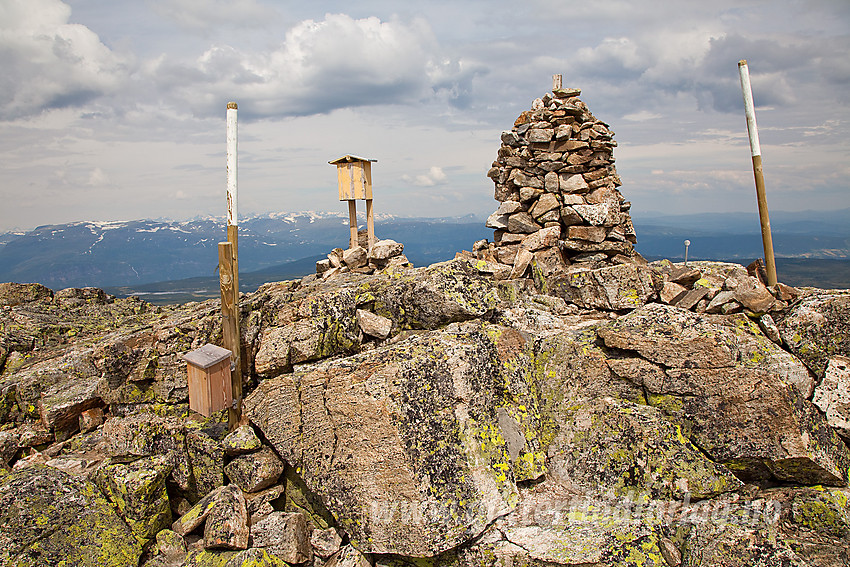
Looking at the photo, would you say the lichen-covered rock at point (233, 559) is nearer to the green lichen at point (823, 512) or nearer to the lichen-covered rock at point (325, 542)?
the lichen-covered rock at point (325, 542)

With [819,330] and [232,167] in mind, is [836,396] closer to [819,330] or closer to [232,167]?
[819,330]

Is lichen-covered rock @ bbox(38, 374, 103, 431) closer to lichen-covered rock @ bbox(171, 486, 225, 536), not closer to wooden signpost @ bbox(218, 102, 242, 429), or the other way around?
wooden signpost @ bbox(218, 102, 242, 429)

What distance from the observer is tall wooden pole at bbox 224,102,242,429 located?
35.3 feet

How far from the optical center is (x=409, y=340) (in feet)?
36.7

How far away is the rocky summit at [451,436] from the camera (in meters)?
9.13

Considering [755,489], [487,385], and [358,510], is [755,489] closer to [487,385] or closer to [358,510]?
[487,385]

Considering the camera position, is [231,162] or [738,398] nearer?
[738,398]

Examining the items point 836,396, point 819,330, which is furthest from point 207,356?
point 819,330

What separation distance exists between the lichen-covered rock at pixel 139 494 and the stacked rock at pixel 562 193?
1244cm

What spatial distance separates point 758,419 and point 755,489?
1425 mm

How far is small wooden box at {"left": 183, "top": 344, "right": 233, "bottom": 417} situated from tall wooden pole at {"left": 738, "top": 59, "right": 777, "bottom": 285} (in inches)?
555

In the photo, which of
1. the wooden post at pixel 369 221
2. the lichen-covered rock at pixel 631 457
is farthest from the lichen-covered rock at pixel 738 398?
the wooden post at pixel 369 221

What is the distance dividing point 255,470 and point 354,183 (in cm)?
1243

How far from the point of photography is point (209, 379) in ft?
33.7
